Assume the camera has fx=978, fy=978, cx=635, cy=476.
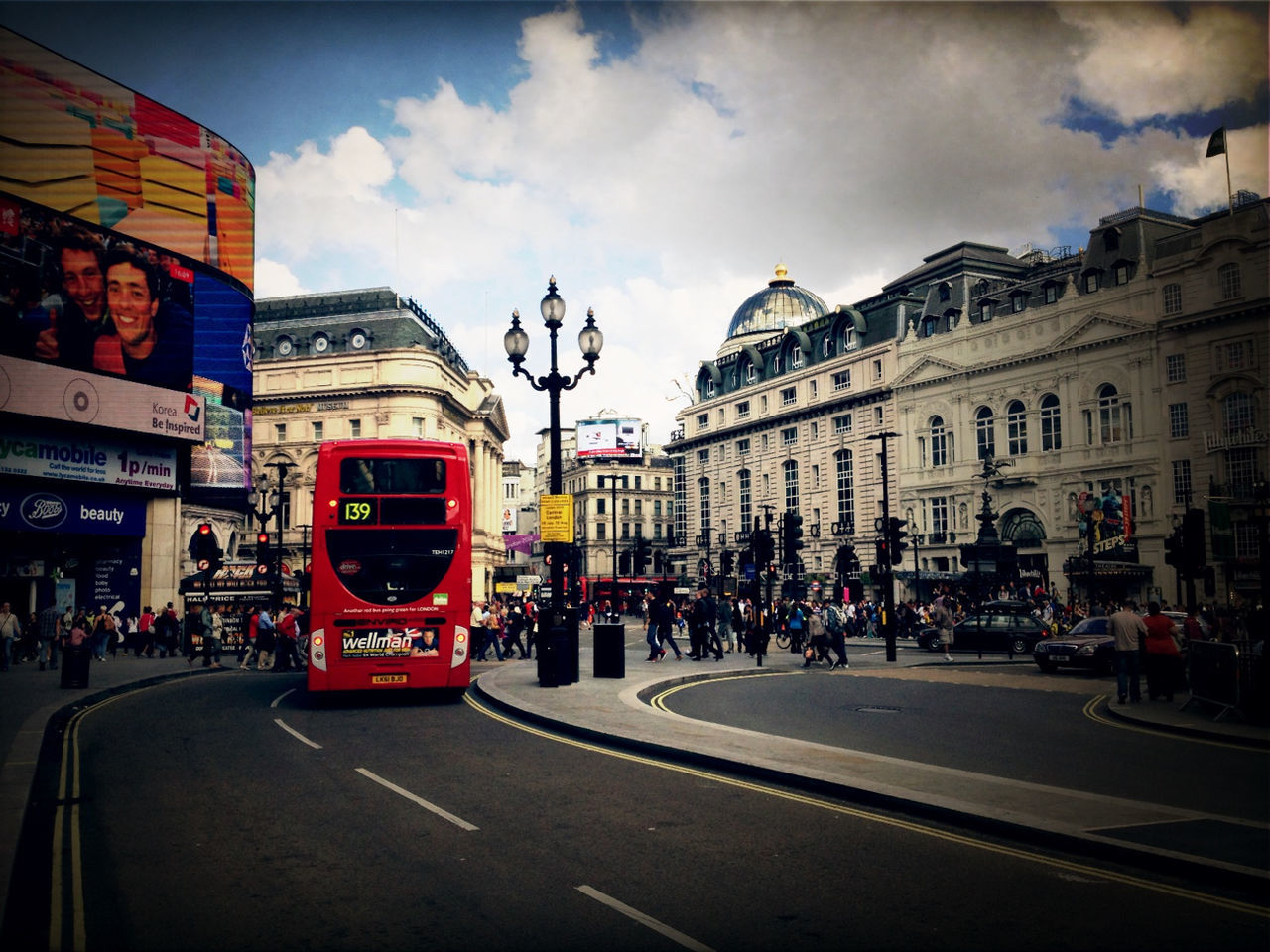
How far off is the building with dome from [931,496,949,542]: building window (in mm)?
5686

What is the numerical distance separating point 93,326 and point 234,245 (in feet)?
38.2

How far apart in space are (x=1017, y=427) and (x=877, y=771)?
50.9 meters

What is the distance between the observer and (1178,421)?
46.8 meters

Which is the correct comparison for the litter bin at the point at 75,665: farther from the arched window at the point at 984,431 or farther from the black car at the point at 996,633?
the arched window at the point at 984,431

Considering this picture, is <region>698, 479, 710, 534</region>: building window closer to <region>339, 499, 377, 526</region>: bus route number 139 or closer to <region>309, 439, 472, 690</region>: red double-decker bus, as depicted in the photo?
<region>309, 439, 472, 690</region>: red double-decker bus

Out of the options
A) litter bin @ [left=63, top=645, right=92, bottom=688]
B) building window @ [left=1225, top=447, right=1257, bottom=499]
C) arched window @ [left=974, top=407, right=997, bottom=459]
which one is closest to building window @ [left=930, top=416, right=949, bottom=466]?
arched window @ [left=974, top=407, right=997, bottom=459]

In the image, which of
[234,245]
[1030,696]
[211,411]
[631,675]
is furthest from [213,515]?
[1030,696]

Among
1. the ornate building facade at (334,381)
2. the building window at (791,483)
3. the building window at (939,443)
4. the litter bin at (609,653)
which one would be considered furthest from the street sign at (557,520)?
the ornate building facade at (334,381)

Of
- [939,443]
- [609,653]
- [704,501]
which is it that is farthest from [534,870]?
[704,501]

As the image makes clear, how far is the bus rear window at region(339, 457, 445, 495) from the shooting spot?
53.0 ft

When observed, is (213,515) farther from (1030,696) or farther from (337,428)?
(1030,696)

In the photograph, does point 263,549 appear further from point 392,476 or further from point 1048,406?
point 1048,406

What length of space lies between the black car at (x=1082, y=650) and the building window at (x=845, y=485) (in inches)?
1821

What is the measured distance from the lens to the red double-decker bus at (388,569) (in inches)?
631
